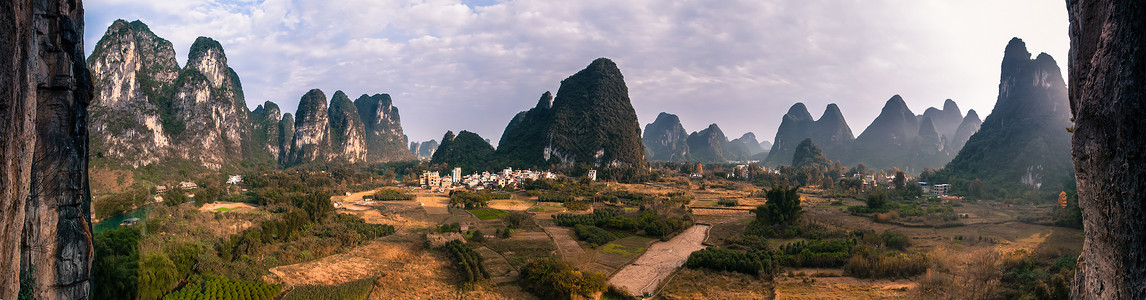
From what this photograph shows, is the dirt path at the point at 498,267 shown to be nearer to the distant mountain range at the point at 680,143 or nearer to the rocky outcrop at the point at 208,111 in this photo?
the rocky outcrop at the point at 208,111

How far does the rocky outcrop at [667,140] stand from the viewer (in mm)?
127875

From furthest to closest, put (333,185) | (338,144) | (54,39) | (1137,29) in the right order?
1. (338,144)
2. (333,185)
3. (54,39)
4. (1137,29)

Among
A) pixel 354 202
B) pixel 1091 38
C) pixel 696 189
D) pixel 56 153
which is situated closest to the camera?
pixel 1091 38

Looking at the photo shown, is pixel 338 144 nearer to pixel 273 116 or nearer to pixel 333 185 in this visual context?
pixel 273 116

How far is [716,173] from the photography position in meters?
65.2

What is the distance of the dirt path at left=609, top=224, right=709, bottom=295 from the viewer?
15.1m

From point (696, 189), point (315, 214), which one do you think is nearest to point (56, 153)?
point (315, 214)

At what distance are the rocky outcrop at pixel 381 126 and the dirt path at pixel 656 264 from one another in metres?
92.5

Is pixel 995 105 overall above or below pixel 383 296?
above

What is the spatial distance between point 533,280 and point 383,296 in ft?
14.8

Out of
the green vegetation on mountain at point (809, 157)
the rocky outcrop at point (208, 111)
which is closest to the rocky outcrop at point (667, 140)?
the green vegetation on mountain at point (809, 157)

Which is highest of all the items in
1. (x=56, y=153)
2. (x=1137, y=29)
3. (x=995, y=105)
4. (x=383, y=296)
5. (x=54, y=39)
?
(x=995, y=105)

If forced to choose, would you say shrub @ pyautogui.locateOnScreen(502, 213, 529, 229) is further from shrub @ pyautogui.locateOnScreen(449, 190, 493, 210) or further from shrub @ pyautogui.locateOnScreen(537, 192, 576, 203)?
shrub @ pyautogui.locateOnScreen(537, 192, 576, 203)

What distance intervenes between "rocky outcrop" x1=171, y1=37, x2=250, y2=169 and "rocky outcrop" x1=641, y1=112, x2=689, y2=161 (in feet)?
315
